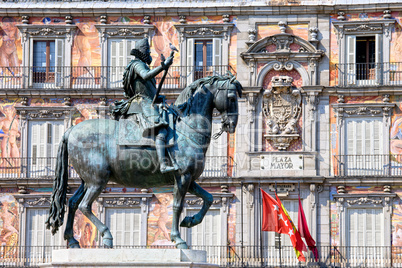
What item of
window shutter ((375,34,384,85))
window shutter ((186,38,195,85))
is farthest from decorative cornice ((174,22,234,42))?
Answer: window shutter ((375,34,384,85))

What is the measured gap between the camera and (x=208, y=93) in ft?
→ 45.5

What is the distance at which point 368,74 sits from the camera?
3419cm

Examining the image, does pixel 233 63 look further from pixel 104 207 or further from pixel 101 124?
pixel 101 124

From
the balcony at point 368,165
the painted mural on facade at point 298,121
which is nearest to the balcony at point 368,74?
the painted mural on facade at point 298,121

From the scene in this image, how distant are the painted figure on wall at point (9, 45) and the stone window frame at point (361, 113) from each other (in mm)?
11987

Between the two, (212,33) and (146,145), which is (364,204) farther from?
(146,145)

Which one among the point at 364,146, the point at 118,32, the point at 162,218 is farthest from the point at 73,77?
the point at 364,146

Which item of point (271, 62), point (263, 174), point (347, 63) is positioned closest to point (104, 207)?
point (263, 174)

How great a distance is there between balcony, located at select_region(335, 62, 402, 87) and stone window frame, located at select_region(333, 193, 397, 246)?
13.2ft

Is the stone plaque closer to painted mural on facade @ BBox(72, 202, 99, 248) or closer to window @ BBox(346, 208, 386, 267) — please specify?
window @ BBox(346, 208, 386, 267)

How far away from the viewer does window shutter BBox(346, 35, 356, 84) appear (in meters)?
34.1

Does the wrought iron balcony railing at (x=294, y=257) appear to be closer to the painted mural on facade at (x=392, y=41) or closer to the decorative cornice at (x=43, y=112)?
the decorative cornice at (x=43, y=112)

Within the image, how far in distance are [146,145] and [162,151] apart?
12.8 inches

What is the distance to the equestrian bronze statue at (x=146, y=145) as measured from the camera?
44.6 feet
